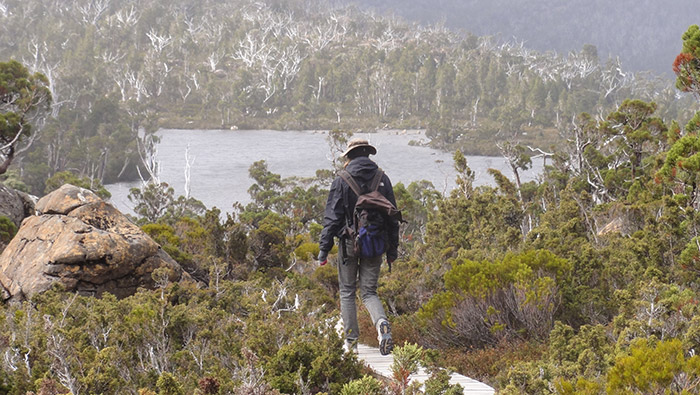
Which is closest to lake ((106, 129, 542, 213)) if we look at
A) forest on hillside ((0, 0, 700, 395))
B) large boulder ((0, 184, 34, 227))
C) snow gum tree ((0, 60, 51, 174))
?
snow gum tree ((0, 60, 51, 174))

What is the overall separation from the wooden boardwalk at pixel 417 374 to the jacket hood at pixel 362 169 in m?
1.33

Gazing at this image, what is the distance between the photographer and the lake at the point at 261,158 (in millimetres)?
40594

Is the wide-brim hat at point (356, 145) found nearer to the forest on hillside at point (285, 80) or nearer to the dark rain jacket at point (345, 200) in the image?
the dark rain jacket at point (345, 200)

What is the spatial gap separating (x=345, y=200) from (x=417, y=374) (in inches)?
52.7

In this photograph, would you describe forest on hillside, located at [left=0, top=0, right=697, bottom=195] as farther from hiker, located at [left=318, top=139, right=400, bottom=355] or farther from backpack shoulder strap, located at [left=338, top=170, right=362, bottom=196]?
backpack shoulder strap, located at [left=338, top=170, right=362, bottom=196]

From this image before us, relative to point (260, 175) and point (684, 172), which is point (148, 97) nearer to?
point (260, 175)

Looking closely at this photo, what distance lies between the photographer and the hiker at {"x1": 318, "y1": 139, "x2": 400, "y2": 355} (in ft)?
16.8

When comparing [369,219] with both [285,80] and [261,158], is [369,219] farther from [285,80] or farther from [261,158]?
[285,80]

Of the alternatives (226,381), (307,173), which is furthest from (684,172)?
(307,173)

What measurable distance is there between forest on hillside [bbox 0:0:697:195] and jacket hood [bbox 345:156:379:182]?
1725 inches

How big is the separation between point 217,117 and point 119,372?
7431 centimetres

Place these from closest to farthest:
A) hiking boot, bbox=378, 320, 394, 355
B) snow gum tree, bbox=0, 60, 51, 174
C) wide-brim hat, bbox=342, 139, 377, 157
Result: hiking boot, bbox=378, 320, 394, 355
wide-brim hat, bbox=342, 139, 377, 157
snow gum tree, bbox=0, 60, 51, 174

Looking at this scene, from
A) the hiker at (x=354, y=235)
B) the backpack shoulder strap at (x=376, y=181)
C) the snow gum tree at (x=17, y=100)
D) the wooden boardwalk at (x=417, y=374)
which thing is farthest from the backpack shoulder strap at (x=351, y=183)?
the snow gum tree at (x=17, y=100)

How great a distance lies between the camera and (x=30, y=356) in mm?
4074
